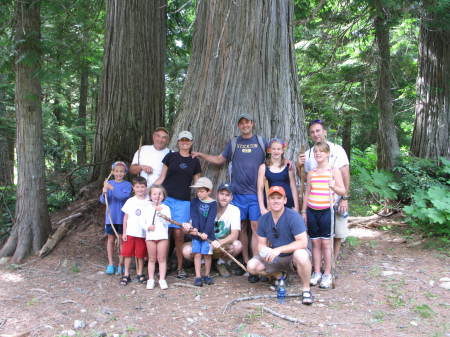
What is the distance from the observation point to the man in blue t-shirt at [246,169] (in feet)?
16.0

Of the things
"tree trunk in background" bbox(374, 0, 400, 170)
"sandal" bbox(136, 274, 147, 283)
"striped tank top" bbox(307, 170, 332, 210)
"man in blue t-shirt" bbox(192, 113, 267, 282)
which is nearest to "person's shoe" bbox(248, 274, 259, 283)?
"man in blue t-shirt" bbox(192, 113, 267, 282)

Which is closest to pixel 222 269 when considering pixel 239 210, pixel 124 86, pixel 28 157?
pixel 239 210

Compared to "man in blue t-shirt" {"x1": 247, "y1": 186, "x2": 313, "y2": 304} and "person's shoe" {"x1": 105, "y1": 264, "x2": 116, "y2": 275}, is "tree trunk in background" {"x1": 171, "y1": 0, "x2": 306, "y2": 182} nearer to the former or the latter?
"man in blue t-shirt" {"x1": 247, "y1": 186, "x2": 313, "y2": 304}

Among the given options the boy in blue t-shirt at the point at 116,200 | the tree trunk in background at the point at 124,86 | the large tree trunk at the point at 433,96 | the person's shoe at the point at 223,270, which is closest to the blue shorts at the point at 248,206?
the person's shoe at the point at 223,270

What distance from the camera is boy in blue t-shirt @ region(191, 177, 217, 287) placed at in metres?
4.61

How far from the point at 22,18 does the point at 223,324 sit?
17.0ft

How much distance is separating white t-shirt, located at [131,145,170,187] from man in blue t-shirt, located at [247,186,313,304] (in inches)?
70.1

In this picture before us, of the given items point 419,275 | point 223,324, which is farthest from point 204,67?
point 419,275

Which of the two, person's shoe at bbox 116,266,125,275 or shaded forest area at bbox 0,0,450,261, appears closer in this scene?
person's shoe at bbox 116,266,125,275

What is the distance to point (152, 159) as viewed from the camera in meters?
5.30

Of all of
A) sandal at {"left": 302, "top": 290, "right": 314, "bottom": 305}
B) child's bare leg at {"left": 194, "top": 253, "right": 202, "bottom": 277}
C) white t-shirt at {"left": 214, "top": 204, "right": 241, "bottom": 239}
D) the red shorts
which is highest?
white t-shirt at {"left": 214, "top": 204, "right": 241, "bottom": 239}

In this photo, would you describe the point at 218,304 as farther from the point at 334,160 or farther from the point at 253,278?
the point at 334,160

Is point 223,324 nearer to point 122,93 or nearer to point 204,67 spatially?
point 204,67

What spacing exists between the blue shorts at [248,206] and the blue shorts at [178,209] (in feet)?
2.08
